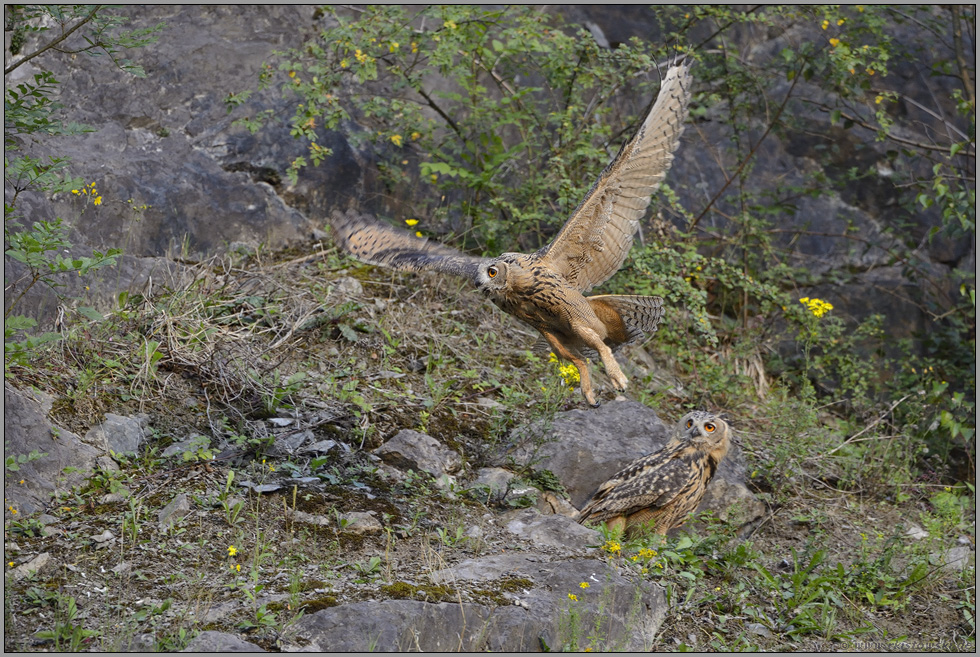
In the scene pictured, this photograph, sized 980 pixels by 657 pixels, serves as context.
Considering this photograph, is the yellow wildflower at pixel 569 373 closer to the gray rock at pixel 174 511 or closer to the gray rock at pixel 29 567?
the gray rock at pixel 174 511

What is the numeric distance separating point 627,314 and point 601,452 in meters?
1.04

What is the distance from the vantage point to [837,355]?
314 inches

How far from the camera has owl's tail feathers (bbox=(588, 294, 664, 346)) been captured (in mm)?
5352

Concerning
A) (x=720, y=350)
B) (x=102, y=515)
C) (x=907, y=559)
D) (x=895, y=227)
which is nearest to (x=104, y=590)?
(x=102, y=515)

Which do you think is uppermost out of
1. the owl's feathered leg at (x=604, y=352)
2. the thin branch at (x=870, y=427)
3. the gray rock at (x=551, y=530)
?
the owl's feathered leg at (x=604, y=352)

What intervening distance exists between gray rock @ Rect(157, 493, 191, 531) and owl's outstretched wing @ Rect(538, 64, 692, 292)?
2385 mm

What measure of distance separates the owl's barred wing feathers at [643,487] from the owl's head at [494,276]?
1.40 m

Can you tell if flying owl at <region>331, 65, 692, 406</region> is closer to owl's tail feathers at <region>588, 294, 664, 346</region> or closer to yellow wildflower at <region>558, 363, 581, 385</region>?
owl's tail feathers at <region>588, 294, 664, 346</region>

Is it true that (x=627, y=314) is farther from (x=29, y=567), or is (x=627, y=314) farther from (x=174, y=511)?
(x=29, y=567)

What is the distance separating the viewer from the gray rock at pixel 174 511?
→ 463cm

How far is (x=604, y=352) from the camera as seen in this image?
511 cm

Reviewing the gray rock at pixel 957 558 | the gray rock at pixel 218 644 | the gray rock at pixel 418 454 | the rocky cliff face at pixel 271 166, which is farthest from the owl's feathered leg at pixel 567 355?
the rocky cliff face at pixel 271 166

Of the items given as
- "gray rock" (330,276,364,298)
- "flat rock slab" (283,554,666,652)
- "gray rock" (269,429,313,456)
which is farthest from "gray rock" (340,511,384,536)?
"gray rock" (330,276,364,298)

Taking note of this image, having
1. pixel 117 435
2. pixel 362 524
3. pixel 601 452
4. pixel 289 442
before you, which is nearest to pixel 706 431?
pixel 601 452
